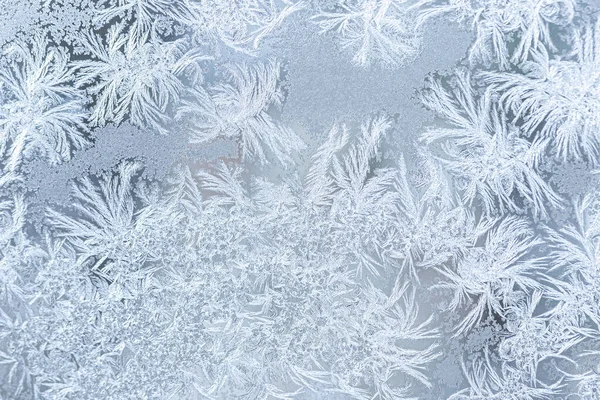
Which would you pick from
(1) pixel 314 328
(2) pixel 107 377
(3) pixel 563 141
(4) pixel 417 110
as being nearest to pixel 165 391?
(2) pixel 107 377

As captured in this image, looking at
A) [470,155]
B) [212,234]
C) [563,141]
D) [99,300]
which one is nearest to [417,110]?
[470,155]

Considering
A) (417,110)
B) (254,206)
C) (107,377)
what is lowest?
(107,377)

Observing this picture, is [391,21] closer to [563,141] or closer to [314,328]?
[563,141]

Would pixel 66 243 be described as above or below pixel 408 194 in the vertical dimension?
below

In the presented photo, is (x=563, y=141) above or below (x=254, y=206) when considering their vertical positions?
above

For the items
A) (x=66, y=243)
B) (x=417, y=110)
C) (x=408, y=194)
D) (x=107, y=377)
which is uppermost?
(x=417, y=110)

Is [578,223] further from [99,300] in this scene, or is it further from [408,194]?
[99,300]
